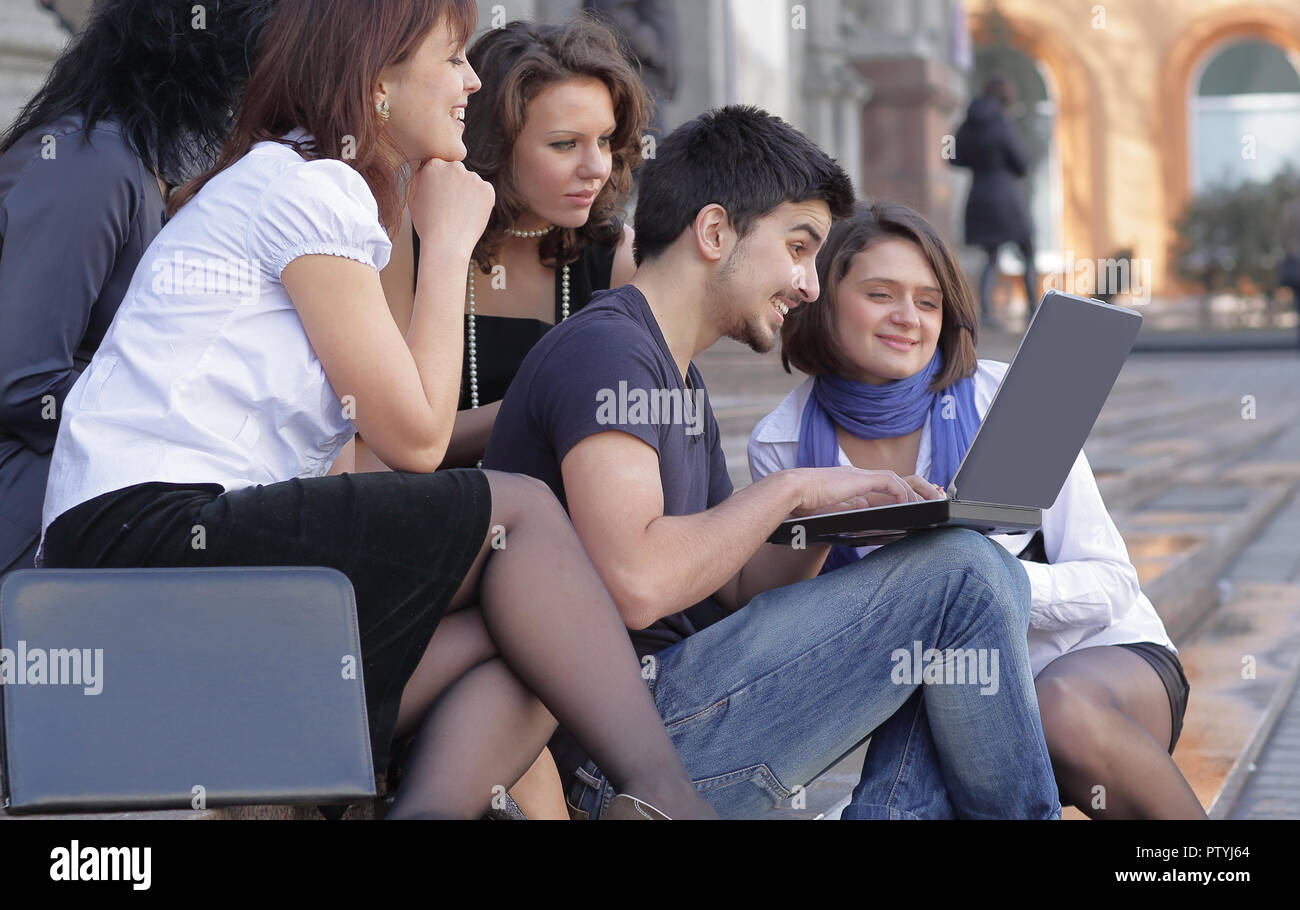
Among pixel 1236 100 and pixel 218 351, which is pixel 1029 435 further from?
pixel 1236 100

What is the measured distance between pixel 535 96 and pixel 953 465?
93cm

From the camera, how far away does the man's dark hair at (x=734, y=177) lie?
2074mm

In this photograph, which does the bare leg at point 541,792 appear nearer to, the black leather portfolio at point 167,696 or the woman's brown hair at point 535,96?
the black leather portfolio at point 167,696

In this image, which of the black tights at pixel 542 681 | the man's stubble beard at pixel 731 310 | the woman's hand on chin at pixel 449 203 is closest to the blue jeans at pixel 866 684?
the black tights at pixel 542 681

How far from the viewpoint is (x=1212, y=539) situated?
4.89 meters

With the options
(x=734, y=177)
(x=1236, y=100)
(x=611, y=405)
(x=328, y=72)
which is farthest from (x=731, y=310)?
(x=1236, y=100)

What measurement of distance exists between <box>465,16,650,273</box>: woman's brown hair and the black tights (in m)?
1.01

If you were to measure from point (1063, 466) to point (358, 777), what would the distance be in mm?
985

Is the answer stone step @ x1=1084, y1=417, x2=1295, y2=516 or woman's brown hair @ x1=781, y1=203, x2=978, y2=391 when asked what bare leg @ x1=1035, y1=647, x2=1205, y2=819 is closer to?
woman's brown hair @ x1=781, y1=203, x2=978, y2=391

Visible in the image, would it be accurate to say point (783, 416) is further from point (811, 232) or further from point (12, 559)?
point (12, 559)

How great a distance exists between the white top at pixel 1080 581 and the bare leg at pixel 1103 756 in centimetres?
12

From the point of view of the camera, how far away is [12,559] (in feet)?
6.66

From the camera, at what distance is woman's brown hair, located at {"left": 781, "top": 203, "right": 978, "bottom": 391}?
2453 mm

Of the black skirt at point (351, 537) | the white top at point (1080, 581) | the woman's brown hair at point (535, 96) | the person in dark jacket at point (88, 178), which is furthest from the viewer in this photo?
the woman's brown hair at point (535, 96)
